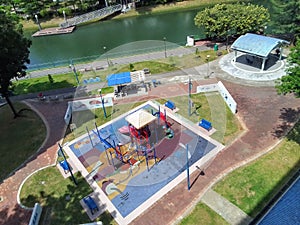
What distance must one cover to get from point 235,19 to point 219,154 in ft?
86.6

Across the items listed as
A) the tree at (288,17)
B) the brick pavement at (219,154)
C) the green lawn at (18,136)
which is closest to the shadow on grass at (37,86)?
the brick pavement at (219,154)

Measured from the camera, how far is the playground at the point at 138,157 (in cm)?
2005

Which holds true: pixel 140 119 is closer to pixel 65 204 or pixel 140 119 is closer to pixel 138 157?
pixel 138 157

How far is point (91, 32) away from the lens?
69375 mm

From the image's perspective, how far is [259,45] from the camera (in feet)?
108

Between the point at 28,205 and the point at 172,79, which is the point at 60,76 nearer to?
the point at 172,79

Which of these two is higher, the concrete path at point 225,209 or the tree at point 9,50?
the tree at point 9,50

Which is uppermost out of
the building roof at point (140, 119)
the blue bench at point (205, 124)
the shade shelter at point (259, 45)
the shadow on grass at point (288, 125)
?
the shade shelter at point (259, 45)

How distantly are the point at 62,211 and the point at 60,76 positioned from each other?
2619 centimetres

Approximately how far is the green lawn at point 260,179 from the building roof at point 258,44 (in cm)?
1428

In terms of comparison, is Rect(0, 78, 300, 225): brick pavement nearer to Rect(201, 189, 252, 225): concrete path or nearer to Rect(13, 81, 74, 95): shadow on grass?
Rect(201, 189, 252, 225): concrete path

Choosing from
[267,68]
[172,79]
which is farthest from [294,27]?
[172,79]

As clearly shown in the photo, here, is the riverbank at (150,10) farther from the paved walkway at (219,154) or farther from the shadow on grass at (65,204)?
the shadow on grass at (65,204)

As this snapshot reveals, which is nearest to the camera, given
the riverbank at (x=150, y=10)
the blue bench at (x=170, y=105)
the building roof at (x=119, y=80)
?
the blue bench at (x=170, y=105)
